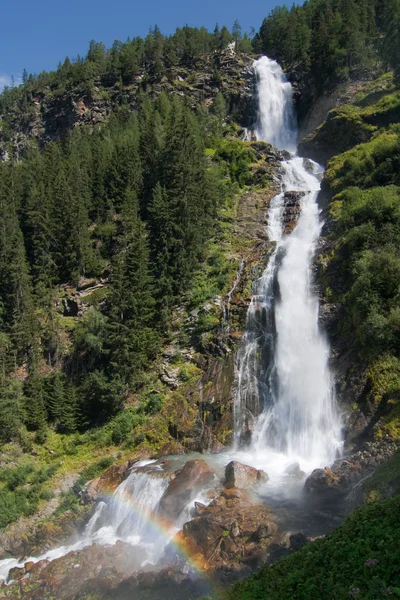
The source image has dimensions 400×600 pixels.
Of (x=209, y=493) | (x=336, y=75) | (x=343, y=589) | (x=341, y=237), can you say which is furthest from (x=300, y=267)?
(x=336, y=75)

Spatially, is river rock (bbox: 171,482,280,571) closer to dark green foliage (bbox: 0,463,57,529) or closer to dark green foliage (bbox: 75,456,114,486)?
dark green foliage (bbox: 75,456,114,486)

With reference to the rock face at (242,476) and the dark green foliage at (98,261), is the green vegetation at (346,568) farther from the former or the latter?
the dark green foliage at (98,261)

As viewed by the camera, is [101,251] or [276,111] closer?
[101,251]

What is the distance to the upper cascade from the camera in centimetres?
7281

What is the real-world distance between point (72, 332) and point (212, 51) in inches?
3381

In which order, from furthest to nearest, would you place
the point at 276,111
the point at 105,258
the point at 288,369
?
1. the point at 276,111
2. the point at 105,258
3. the point at 288,369

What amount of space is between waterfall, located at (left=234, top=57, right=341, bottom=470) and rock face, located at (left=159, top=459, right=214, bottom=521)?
4719 millimetres

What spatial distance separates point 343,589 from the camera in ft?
26.8

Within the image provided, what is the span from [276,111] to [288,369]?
6398 cm

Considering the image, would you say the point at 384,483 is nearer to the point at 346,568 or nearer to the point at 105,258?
the point at 346,568

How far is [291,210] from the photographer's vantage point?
43.5m

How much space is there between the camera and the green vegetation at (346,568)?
798 centimetres

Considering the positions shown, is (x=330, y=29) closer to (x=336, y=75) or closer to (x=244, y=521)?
(x=336, y=75)

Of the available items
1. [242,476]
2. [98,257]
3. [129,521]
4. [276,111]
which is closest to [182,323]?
[98,257]
